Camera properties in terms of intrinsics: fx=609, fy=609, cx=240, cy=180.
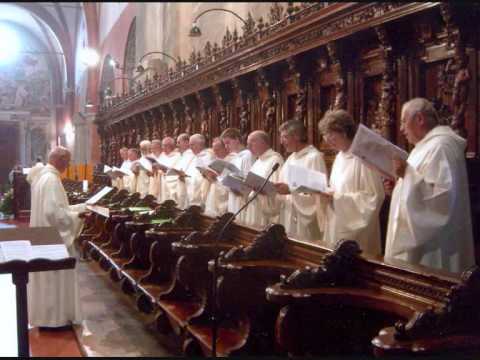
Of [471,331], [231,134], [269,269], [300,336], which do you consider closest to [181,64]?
[231,134]

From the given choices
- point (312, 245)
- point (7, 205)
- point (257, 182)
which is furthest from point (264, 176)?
point (7, 205)

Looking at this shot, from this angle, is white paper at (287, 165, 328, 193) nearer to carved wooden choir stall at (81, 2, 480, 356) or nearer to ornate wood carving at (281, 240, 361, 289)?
carved wooden choir stall at (81, 2, 480, 356)

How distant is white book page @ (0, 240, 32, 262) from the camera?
2976 mm

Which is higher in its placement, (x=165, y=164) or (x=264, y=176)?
(x=165, y=164)

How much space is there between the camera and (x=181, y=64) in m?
9.61

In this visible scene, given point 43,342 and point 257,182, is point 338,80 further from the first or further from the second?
point 43,342

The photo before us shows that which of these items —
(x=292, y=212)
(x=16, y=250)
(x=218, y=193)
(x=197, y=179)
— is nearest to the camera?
(x=16, y=250)

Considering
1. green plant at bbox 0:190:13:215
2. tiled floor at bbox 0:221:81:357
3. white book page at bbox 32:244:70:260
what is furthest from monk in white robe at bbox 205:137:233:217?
green plant at bbox 0:190:13:215

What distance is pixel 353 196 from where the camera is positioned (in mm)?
4102

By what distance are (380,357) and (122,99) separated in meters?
12.1

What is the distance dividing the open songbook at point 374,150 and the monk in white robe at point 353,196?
2.54ft

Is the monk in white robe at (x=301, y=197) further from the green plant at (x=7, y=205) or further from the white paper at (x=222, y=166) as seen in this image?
the green plant at (x=7, y=205)

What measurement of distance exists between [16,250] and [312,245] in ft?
5.00

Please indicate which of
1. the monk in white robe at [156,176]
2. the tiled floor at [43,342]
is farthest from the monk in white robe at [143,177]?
the tiled floor at [43,342]
